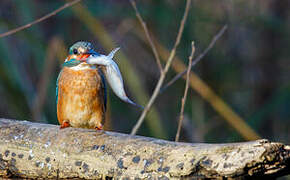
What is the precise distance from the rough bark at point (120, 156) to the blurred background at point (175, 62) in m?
2.19

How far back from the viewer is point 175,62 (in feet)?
14.4

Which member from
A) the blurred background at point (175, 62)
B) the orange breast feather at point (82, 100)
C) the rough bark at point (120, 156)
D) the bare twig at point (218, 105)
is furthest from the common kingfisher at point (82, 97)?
the bare twig at point (218, 105)

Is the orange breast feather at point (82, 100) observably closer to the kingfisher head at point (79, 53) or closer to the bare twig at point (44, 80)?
the kingfisher head at point (79, 53)

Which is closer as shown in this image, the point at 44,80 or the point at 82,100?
the point at 82,100

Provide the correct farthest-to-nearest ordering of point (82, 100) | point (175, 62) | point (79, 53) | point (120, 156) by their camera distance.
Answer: point (175, 62) → point (82, 100) → point (79, 53) → point (120, 156)

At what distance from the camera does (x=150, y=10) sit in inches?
183

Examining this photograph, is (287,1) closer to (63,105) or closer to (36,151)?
(63,105)

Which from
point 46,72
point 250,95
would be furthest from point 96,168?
point 250,95

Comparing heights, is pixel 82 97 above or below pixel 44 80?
below

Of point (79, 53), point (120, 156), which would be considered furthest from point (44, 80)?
point (120, 156)

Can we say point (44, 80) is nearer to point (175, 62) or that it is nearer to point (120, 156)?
point (175, 62)

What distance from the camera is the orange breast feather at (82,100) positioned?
2982 mm

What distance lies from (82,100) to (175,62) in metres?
1.56

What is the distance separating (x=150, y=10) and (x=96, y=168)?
9.69ft
